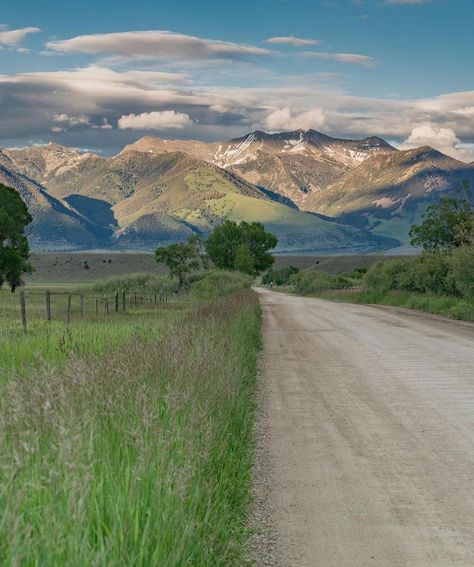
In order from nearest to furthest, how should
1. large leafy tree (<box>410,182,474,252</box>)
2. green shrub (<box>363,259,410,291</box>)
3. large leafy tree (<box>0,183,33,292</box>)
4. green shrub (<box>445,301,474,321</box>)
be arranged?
green shrub (<box>445,301,474,321</box>) < green shrub (<box>363,259,410,291</box>) < large leafy tree (<box>410,182,474,252</box>) < large leafy tree (<box>0,183,33,292</box>)

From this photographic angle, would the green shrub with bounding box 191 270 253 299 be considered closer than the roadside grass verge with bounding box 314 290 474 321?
No

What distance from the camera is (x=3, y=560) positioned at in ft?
11.8

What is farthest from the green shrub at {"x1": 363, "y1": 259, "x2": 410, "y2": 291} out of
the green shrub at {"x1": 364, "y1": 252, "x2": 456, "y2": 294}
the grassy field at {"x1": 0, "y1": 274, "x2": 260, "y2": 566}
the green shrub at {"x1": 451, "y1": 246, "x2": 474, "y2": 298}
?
the grassy field at {"x1": 0, "y1": 274, "x2": 260, "y2": 566}

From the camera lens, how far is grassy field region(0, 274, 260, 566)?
4.01 m

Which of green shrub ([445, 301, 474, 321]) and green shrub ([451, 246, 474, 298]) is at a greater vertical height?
green shrub ([451, 246, 474, 298])

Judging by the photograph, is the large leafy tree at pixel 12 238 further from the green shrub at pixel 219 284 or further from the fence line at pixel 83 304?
the green shrub at pixel 219 284

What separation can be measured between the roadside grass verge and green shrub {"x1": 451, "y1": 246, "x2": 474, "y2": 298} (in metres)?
0.58

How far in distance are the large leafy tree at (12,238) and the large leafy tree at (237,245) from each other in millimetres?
49914

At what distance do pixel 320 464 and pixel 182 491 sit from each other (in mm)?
4617

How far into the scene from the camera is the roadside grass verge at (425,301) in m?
34.9

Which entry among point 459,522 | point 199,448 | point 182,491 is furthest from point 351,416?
point 182,491

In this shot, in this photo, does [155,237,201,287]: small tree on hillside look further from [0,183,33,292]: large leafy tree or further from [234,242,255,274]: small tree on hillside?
[0,183,33,292]: large leafy tree

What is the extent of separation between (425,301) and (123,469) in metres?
37.3

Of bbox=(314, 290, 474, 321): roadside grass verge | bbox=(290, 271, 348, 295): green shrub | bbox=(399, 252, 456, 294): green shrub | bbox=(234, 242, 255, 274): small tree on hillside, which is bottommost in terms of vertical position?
bbox=(290, 271, 348, 295): green shrub
